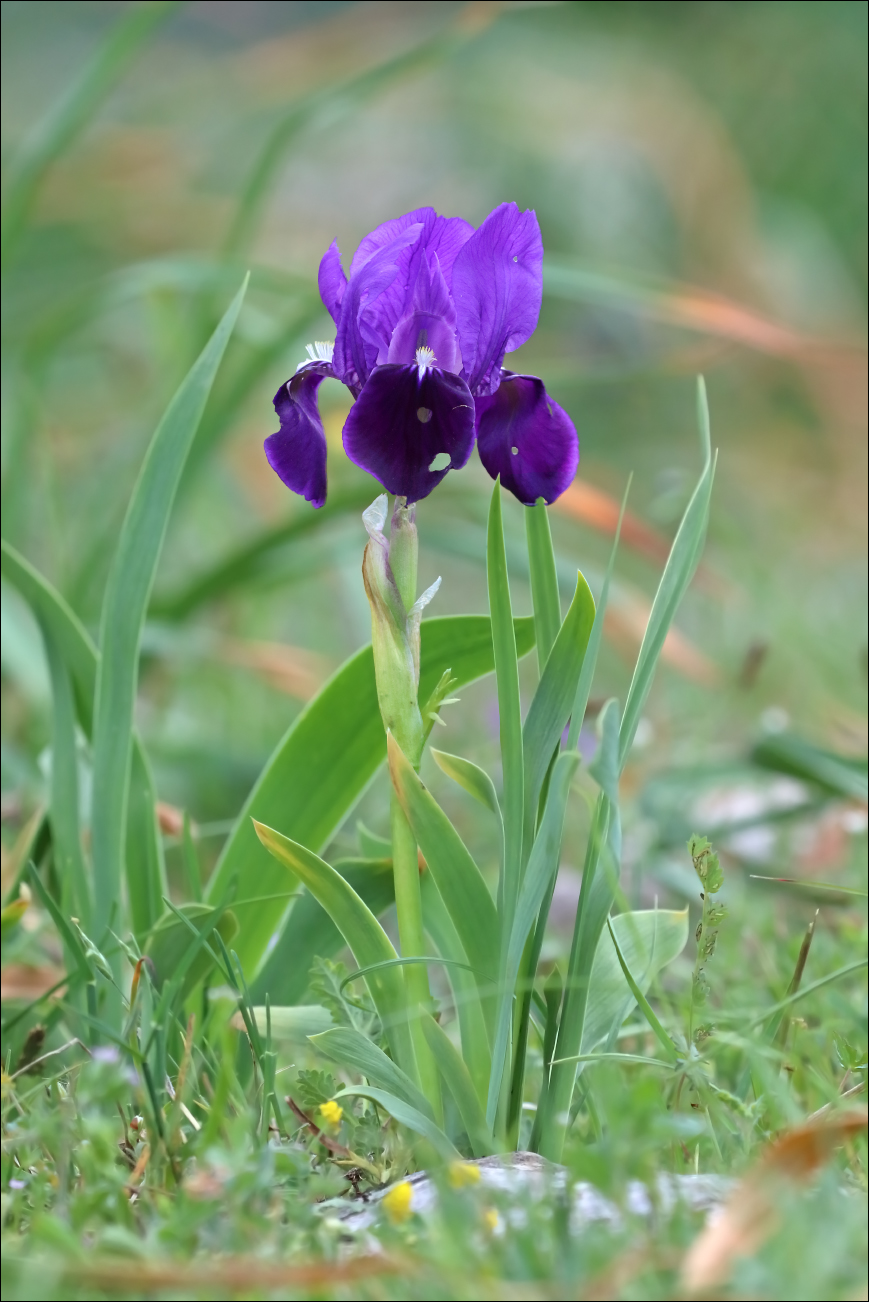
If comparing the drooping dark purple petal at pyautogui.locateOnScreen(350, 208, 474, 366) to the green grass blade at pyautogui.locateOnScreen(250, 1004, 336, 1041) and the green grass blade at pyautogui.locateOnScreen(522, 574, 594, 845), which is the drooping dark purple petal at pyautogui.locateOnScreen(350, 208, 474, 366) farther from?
the green grass blade at pyautogui.locateOnScreen(250, 1004, 336, 1041)

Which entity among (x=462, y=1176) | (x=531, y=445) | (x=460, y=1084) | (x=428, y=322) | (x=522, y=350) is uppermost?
(x=428, y=322)

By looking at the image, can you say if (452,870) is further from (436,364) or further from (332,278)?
(332,278)

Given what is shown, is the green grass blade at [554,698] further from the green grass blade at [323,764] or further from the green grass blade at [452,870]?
the green grass blade at [323,764]

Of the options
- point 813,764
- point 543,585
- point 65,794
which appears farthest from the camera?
point 813,764

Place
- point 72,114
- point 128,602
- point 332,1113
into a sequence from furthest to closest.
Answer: point 72,114 < point 128,602 < point 332,1113

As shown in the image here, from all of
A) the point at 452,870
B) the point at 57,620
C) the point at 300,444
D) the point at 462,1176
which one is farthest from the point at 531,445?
the point at 57,620

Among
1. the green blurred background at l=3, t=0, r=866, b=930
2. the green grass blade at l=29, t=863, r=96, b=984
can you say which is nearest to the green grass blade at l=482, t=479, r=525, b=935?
the green grass blade at l=29, t=863, r=96, b=984
